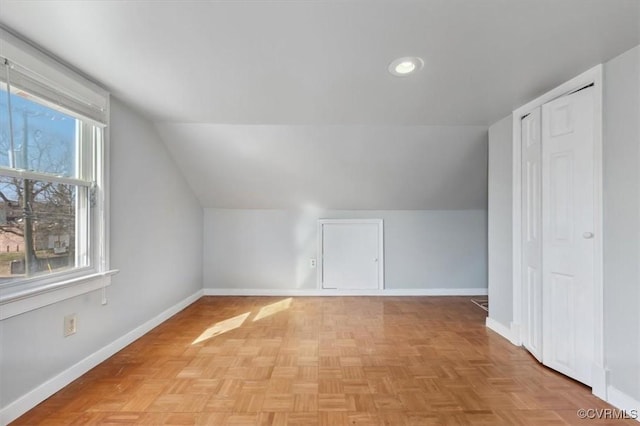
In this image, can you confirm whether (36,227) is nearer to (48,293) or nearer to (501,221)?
(48,293)

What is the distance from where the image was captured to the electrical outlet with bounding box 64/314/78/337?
6.07 ft

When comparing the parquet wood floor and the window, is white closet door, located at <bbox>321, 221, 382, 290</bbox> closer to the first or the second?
the parquet wood floor

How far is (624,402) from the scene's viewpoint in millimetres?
1630

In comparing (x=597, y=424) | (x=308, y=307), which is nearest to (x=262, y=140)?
(x=308, y=307)

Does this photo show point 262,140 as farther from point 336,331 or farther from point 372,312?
point 372,312

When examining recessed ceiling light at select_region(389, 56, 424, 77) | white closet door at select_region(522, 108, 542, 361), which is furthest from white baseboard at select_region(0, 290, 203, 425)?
white closet door at select_region(522, 108, 542, 361)

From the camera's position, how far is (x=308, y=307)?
353 cm

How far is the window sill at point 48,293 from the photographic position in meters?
1.50

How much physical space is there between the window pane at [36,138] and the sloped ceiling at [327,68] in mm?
338

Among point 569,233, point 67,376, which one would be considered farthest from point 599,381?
point 67,376

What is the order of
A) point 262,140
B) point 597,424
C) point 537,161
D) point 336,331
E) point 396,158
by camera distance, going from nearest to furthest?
1. point 597,424
2. point 537,161
3. point 336,331
4. point 262,140
5. point 396,158

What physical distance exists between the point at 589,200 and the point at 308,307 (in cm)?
269

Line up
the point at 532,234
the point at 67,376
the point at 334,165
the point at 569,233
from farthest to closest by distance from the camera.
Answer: the point at 334,165 → the point at 532,234 → the point at 569,233 → the point at 67,376

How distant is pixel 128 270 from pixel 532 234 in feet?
10.4
